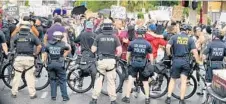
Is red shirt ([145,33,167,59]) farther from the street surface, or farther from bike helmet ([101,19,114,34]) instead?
bike helmet ([101,19,114,34])

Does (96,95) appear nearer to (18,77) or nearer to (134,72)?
(134,72)

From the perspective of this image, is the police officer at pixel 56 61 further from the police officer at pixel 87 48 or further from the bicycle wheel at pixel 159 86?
the bicycle wheel at pixel 159 86

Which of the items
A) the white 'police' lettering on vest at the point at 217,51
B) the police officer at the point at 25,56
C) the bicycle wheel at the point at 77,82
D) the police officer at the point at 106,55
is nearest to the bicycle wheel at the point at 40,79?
the bicycle wheel at the point at 77,82

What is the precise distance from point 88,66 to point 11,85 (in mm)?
1957

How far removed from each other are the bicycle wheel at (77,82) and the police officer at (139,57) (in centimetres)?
128

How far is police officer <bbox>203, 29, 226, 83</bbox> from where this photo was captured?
437 inches

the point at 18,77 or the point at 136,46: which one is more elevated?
the point at 136,46

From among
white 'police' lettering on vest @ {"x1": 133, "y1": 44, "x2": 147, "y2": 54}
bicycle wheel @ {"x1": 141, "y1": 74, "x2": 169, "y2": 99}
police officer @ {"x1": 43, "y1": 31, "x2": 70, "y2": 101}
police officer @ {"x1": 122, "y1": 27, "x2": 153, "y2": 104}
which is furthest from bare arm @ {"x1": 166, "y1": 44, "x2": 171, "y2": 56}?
police officer @ {"x1": 43, "y1": 31, "x2": 70, "y2": 101}

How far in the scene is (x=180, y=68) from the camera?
37.7 ft

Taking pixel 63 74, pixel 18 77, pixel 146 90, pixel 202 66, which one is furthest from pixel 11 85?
pixel 202 66

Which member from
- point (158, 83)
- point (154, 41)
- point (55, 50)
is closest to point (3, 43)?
point (55, 50)

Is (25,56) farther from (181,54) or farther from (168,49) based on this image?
(181,54)

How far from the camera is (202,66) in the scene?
41.0 ft

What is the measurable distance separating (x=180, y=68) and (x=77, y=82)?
2.64 metres
